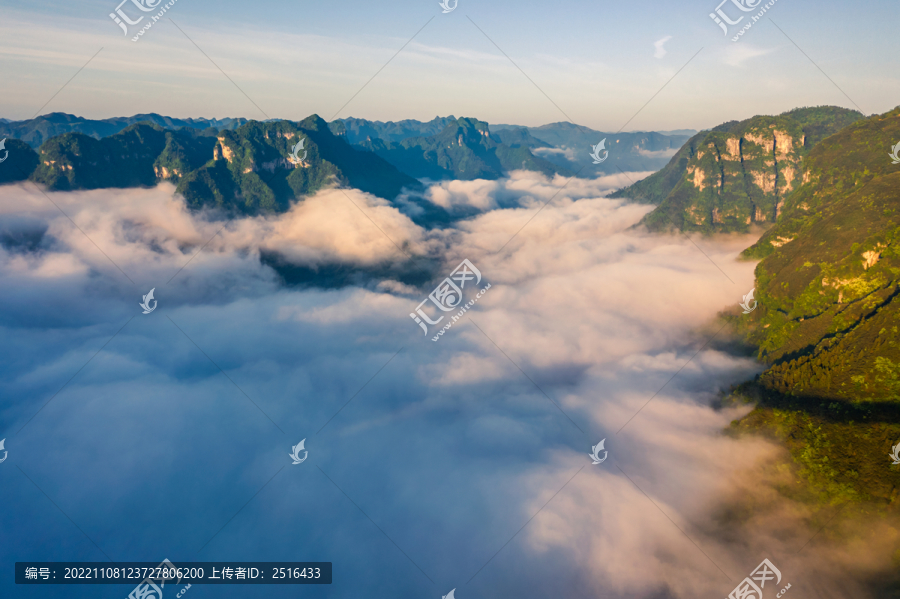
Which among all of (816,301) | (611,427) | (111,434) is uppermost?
(111,434)

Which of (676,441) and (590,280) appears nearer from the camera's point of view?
(676,441)

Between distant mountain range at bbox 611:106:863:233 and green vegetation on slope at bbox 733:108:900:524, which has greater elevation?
distant mountain range at bbox 611:106:863:233

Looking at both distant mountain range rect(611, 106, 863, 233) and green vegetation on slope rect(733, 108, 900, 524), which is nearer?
green vegetation on slope rect(733, 108, 900, 524)

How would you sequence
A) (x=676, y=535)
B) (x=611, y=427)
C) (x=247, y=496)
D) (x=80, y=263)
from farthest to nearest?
1. (x=80, y=263)
2. (x=611, y=427)
3. (x=247, y=496)
4. (x=676, y=535)

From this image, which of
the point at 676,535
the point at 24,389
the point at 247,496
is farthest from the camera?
the point at 24,389

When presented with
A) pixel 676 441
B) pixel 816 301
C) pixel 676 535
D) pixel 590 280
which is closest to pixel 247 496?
pixel 676 535

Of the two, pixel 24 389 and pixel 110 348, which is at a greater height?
pixel 110 348

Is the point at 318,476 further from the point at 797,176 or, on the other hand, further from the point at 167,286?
the point at 797,176

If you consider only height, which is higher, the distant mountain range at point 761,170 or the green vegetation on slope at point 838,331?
the distant mountain range at point 761,170

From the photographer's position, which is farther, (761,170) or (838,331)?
(761,170)

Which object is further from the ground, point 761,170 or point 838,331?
point 761,170

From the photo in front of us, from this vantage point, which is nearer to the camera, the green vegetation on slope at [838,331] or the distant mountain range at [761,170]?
the green vegetation on slope at [838,331]
